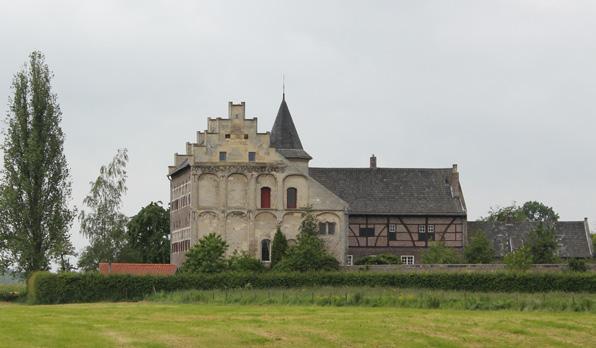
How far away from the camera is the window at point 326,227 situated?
83438 mm

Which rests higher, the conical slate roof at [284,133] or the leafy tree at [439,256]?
the conical slate roof at [284,133]

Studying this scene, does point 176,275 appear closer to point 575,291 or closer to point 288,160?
point 288,160

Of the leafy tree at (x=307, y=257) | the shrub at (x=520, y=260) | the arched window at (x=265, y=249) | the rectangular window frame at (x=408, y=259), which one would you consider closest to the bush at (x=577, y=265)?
the shrub at (x=520, y=260)

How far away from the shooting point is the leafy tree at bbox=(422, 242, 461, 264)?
82.7 metres

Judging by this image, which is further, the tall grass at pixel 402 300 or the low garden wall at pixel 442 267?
the low garden wall at pixel 442 267

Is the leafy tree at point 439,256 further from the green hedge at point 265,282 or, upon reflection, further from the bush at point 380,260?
the green hedge at point 265,282

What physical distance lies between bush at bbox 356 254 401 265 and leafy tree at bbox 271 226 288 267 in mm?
6807

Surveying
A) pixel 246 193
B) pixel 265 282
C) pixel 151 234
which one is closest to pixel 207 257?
pixel 246 193

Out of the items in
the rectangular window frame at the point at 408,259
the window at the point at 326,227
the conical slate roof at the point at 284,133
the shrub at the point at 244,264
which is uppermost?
the conical slate roof at the point at 284,133

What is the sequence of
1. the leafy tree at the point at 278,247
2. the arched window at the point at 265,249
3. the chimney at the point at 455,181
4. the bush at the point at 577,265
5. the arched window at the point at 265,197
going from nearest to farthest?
1. the bush at the point at 577,265
2. the leafy tree at the point at 278,247
3. the arched window at the point at 265,249
4. the arched window at the point at 265,197
5. the chimney at the point at 455,181

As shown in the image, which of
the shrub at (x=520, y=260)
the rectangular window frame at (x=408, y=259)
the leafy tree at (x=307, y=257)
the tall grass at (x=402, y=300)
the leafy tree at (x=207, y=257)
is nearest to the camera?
the tall grass at (x=402, y=300)

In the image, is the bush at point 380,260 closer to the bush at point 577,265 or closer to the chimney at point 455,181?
the chimney at point 455,181

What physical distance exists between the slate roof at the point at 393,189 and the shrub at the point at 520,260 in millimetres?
11900

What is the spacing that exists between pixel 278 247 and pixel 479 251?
15876 millimetres
